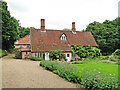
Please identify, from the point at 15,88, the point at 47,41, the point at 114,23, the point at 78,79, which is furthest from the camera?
the point at 114,23

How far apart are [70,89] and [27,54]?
20.7 m

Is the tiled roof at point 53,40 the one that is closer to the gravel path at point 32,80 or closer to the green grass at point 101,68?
the green grass at point 101,68

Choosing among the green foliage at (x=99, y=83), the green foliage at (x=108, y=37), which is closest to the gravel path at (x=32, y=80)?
the green foliage at (x=99, y=83)

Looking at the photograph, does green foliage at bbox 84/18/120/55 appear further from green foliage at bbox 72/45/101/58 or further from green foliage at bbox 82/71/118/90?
green foliage at bbox 82/71/118/90

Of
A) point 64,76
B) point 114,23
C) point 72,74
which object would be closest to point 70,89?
point 72,74

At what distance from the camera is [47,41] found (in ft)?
94.5

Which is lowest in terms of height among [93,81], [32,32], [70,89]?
[70,89]

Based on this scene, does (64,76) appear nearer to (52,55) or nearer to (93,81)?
(93,81)

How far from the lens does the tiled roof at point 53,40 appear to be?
27.2 meters

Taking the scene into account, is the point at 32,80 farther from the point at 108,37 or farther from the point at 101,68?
the point at 108,37

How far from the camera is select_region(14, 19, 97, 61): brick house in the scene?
26.4 m

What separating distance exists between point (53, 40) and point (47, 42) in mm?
1834

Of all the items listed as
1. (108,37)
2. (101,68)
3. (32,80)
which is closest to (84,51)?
(101,68)

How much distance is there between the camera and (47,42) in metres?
28.5
